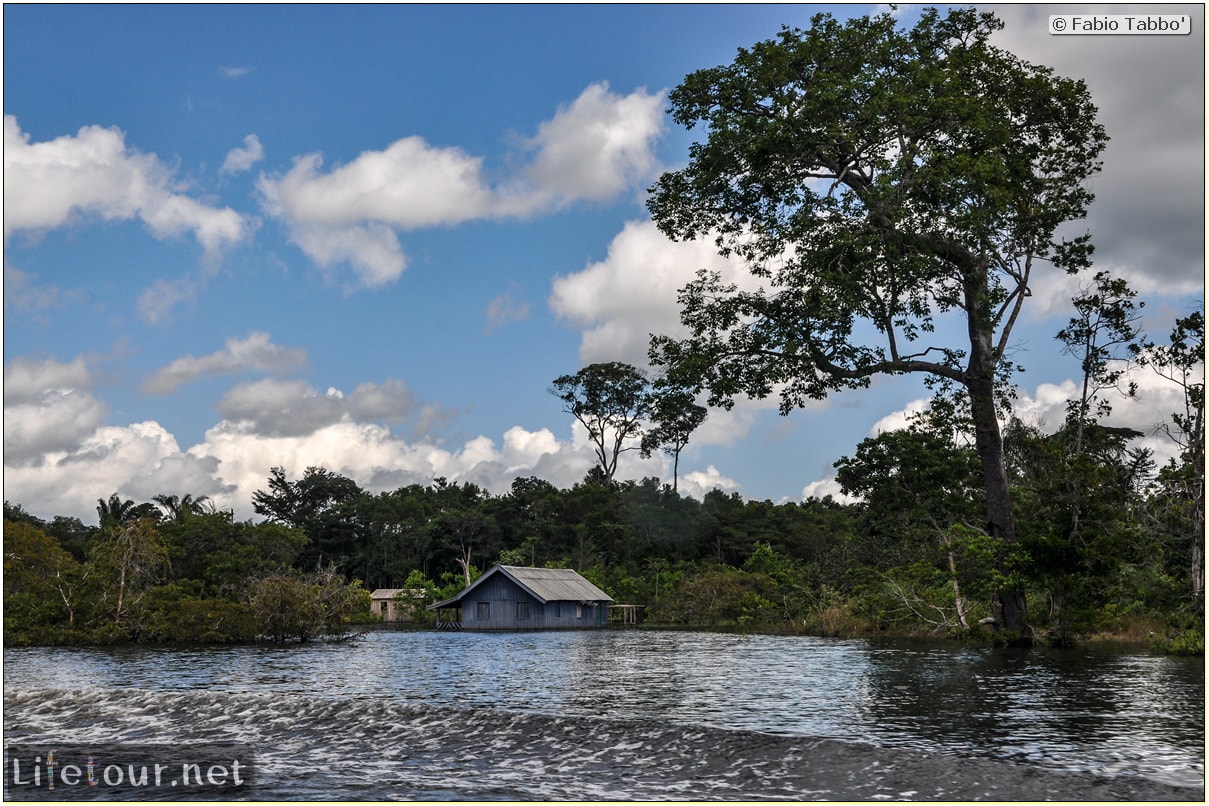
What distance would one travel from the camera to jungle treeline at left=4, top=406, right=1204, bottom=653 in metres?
31.6

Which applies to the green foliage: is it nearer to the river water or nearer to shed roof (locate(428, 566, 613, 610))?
the river water

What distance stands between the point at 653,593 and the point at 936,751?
6115cm

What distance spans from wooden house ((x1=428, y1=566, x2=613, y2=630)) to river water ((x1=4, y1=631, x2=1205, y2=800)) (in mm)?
34737

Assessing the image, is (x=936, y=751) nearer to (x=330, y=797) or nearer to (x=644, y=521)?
(x=330, y=797)

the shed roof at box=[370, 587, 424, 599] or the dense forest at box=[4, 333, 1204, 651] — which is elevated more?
the dense forest at box=[4, 333, 1204, 651]

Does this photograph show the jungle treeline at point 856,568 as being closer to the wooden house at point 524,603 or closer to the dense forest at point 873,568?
the dense forest at point 873,568

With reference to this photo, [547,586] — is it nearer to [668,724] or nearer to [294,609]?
[294,609]

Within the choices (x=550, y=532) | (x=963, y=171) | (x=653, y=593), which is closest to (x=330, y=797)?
(x=963, y=171)

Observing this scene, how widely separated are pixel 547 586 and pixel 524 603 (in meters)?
1.78

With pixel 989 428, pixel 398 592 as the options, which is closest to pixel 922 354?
pixel 989 428

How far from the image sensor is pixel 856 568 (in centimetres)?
5394

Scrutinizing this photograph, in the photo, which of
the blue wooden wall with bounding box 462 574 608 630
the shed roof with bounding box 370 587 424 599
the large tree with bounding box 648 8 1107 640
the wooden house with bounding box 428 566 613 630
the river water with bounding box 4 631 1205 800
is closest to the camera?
the river water with bounding box 4 631 1205 800

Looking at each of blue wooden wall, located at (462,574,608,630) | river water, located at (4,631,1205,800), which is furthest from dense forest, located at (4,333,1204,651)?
blue wooden wall, located at (462,574,608,630)

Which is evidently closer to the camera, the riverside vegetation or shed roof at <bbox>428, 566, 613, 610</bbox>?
the riverside vegetation
